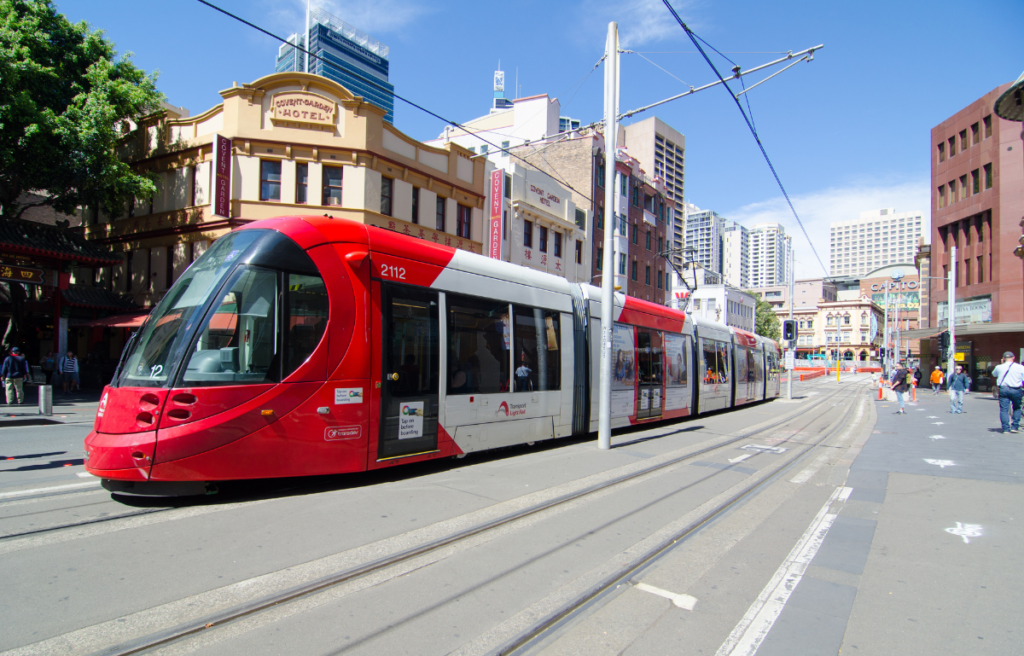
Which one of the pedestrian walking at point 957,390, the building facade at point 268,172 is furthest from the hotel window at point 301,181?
the pedestrian walking at point 957,390

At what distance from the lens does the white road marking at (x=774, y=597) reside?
11.0 ft

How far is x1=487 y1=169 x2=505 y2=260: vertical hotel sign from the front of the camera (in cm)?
2658

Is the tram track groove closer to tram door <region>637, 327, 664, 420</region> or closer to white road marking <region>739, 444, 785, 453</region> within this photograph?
white road marking <region>739, 444, 785, 453</region>

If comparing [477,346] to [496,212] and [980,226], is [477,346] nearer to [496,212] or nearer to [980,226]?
[496,212]

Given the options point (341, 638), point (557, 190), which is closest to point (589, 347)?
point (341, 638)

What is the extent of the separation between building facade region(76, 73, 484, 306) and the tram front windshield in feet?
47.5

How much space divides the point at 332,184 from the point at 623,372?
14621 mm

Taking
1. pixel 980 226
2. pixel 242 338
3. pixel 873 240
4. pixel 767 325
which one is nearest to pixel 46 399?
pixel 242 338

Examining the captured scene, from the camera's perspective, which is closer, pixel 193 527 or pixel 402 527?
pixel 193 527

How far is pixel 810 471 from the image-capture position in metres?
8.91

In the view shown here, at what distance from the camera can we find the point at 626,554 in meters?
4.79

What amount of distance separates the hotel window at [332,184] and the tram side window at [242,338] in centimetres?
1658

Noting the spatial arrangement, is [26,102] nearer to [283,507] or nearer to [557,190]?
[283,507]

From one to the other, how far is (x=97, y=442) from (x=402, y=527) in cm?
304
